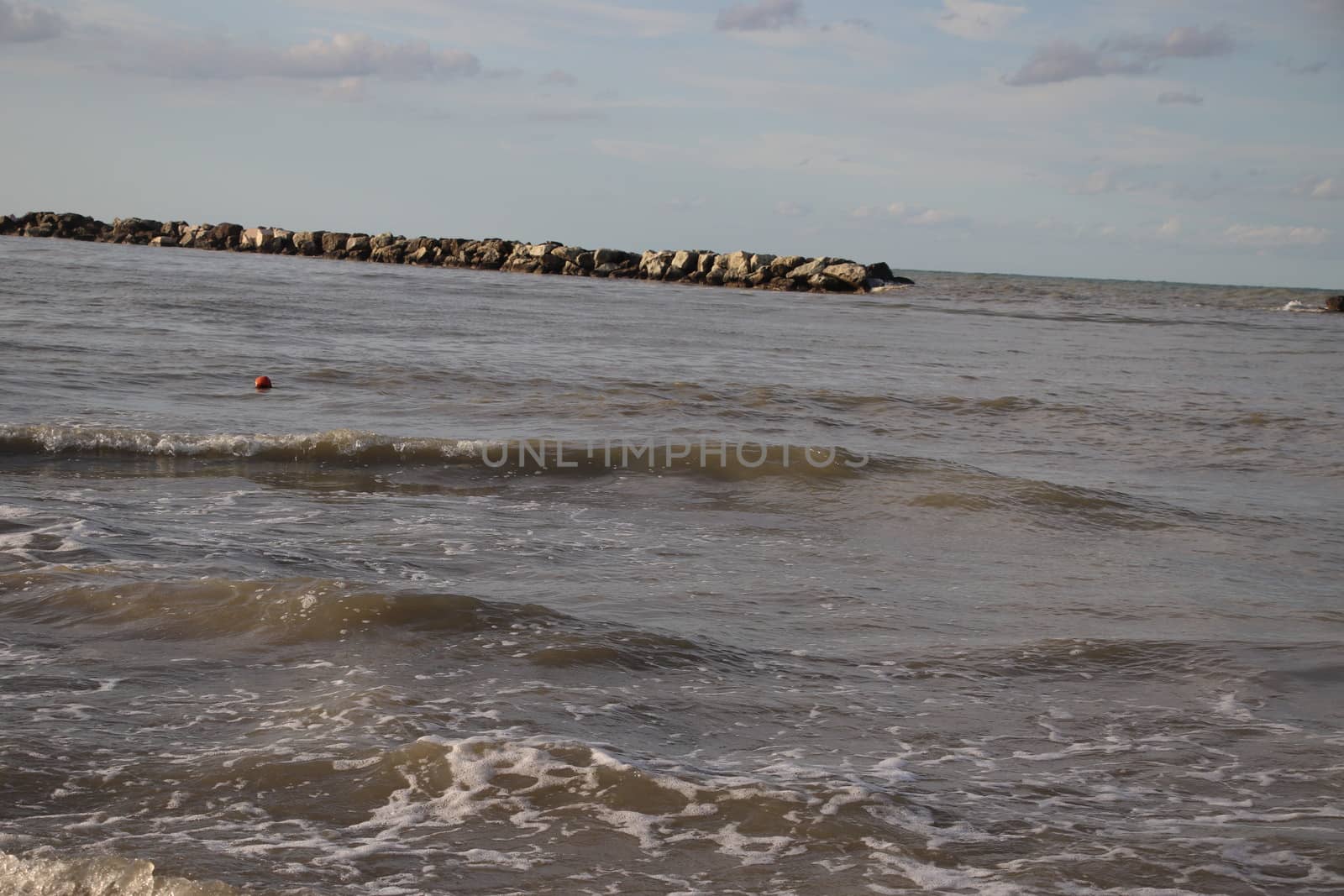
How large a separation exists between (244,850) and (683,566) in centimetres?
361

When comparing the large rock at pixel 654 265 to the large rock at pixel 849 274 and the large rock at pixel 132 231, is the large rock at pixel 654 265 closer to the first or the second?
the large rock at pixel 849 274

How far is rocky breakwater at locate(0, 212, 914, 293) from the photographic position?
168ft

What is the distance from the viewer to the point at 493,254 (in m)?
56.7

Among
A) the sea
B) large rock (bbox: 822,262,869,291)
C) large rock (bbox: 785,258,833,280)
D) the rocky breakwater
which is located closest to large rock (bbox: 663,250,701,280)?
the rocky breakwater

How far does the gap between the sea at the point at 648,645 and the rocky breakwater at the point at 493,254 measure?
127 feet

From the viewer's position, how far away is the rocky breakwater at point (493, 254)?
168 feet

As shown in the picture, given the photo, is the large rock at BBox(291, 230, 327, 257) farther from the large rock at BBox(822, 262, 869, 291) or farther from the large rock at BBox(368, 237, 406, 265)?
the large rock at BBox(822, 262, 869, 291)

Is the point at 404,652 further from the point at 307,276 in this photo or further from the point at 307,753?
the point at 307,276

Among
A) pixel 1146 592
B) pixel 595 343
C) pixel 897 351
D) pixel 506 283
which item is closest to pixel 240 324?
pixel 595 343

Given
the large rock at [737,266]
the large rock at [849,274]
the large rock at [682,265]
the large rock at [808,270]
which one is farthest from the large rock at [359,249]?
the large rock at [849,274]

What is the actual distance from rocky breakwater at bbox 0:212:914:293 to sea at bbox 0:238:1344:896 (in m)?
38.8

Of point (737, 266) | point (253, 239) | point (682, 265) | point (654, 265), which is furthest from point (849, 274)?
point (253, 239)

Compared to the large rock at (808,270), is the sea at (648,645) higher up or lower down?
lower down

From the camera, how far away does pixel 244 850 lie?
318cm
